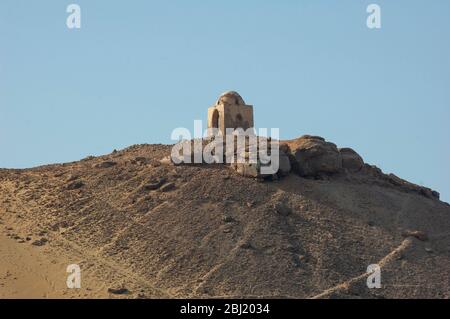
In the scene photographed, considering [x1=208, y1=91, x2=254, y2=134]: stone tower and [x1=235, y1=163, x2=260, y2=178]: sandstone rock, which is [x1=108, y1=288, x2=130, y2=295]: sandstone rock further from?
[x1=208, y1=91, x2=254, y2=134]: stone tower

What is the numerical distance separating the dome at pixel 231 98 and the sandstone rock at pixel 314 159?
3.78m

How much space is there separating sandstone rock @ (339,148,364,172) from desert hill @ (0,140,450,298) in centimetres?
7

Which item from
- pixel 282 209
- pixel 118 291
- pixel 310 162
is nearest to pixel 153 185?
pixel 282 209

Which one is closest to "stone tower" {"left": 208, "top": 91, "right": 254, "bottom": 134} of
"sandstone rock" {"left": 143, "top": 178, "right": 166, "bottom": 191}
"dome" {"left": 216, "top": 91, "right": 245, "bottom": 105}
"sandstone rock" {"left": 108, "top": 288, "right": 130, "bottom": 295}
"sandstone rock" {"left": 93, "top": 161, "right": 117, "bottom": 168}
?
"dome" {"left": 216, "top": 91, "right": 245, "bottom": 105}

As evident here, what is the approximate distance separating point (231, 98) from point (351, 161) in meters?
5.12

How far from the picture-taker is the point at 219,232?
32562mm

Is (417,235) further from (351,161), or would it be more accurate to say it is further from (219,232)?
(219,232)

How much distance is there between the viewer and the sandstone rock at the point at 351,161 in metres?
37.5

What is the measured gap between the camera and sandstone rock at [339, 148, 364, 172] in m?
37.5

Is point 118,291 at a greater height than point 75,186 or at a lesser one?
lesser

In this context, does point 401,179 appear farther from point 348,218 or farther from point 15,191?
point 15,191

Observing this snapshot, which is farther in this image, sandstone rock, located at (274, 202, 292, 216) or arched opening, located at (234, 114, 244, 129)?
arched opening, located at (234, 114, 244, 129)
